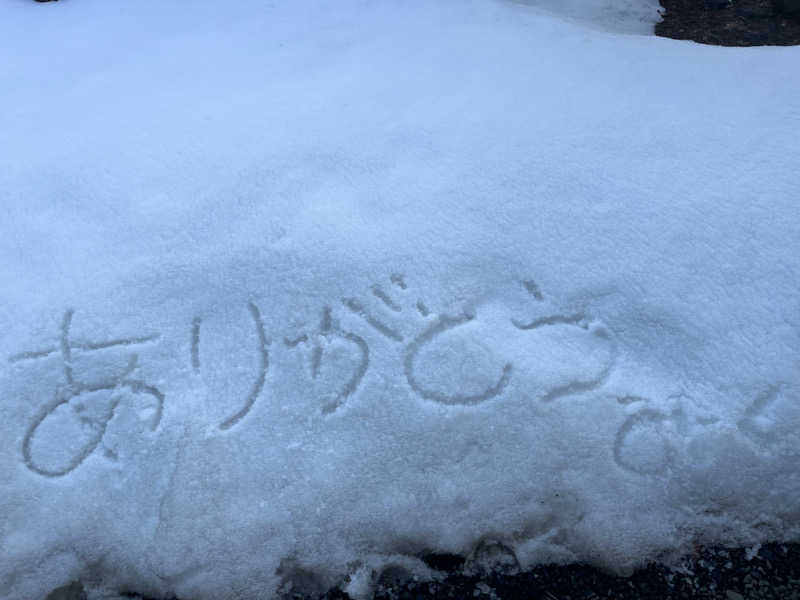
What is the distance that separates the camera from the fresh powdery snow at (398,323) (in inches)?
54.6

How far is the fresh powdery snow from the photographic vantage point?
1.39 meters

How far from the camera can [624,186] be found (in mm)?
1732

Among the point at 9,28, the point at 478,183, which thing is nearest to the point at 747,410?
the point at 478,183

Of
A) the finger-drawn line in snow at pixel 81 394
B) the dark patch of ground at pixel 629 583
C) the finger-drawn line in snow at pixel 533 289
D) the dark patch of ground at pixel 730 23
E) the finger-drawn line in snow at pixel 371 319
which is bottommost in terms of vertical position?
the dark patch of ground at pixel 629 583

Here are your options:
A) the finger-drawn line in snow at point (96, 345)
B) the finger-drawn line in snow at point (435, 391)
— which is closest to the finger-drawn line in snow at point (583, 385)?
the finger-drawn line in snow at point (435, 391)

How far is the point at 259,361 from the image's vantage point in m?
1.56

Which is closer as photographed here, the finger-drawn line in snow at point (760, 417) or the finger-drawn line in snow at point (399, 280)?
the finger-drawn line in snow at point (760, 417)

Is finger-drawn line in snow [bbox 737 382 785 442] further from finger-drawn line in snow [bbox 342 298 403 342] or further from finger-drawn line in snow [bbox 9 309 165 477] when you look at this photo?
finger-drawn line in snow [bbox 9 309 165 477]

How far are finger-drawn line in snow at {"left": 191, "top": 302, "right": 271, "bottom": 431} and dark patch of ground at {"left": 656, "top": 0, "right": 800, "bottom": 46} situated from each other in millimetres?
2699

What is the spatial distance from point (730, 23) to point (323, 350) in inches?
121

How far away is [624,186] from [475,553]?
1055mm

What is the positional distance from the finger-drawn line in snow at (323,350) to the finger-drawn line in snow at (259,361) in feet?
0.20

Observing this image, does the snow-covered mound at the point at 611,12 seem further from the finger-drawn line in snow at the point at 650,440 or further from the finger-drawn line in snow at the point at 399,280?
the finger-drawn line in snow at the point at 650,440

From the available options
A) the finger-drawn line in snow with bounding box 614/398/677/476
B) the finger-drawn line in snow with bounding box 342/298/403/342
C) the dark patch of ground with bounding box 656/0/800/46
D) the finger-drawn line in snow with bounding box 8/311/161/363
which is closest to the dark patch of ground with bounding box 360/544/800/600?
the finger-drawn line in snow with bounding box 614/398/677/476
